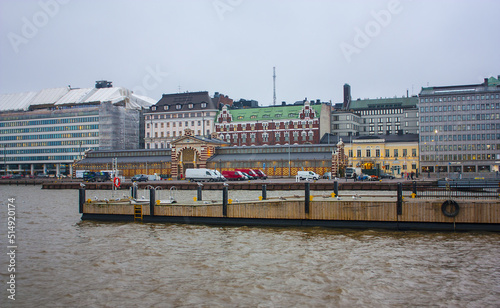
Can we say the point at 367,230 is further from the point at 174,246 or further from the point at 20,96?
the point at 20,96

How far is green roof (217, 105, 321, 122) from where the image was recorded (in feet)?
466

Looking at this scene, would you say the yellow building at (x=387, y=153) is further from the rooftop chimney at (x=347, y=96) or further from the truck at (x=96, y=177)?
the truck at (x=96, y=177)

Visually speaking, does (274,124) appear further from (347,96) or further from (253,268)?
(253,268)

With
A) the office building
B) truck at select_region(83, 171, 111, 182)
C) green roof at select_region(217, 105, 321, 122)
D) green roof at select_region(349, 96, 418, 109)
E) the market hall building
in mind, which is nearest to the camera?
the market hall building

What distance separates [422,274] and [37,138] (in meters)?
169

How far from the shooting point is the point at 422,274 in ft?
79.3

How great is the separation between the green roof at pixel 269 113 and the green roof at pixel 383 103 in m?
46.2

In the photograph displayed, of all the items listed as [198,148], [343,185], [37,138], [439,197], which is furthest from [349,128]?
[439,197]

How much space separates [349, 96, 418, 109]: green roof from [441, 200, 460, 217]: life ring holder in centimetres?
14942

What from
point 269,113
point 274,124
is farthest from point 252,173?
point 269,113

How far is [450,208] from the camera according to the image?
34.0 metres

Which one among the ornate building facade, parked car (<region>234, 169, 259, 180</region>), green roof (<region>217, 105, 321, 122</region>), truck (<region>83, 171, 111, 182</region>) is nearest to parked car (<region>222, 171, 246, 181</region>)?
parked car (<region>234, 169, 259, 180</region>)

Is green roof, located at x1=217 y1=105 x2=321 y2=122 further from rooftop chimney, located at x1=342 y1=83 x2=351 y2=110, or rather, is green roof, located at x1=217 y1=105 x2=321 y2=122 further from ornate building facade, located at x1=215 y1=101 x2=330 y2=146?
rooftop chimney, located at x1=342 y1=83 x2=351 y2=110

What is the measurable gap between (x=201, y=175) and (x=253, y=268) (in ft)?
244
